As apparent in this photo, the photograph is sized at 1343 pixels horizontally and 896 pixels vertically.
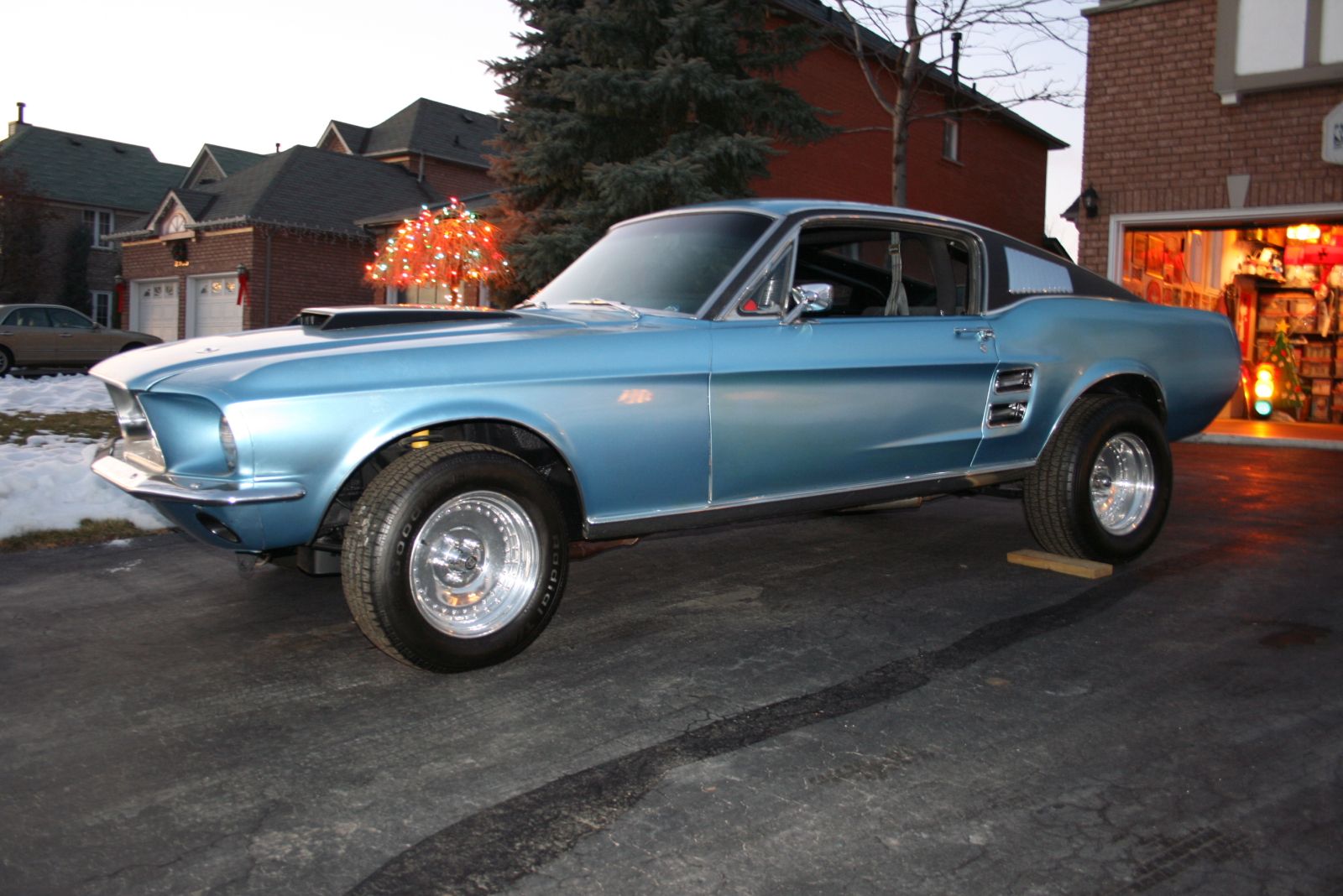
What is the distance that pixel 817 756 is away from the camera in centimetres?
298

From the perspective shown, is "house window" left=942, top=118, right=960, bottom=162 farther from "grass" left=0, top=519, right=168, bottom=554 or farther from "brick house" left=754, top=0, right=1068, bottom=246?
"grass" left=0, top=519, right=168, bottom=554

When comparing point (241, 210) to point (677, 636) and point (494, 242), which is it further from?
point (677, 636)

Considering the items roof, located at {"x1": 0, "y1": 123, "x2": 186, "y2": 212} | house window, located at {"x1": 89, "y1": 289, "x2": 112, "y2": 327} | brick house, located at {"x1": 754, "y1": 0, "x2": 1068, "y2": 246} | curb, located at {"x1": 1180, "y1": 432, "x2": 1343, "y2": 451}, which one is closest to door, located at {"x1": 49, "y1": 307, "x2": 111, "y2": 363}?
brick house, located at {"x1": 754, "y1": 0, "x2": 1068, "y2": 246}

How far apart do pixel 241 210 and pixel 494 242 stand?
12.8 meters

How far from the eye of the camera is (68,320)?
21.6 metres

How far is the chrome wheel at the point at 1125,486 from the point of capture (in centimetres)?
554

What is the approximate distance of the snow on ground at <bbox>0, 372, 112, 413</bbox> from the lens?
12519mm

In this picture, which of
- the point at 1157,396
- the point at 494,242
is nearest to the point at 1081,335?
the point at 1157,396

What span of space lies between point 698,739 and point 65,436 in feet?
26.0

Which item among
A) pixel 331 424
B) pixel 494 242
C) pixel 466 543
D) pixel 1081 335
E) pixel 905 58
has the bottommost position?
pixel 466 543

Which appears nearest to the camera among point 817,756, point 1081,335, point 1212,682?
point 817,756

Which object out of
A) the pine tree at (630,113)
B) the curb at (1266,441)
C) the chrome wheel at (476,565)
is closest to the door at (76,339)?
the pine tree at (630,113)

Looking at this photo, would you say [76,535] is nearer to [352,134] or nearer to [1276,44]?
[1276,44]

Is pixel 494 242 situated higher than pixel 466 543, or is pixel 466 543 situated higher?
pixel 494 242
